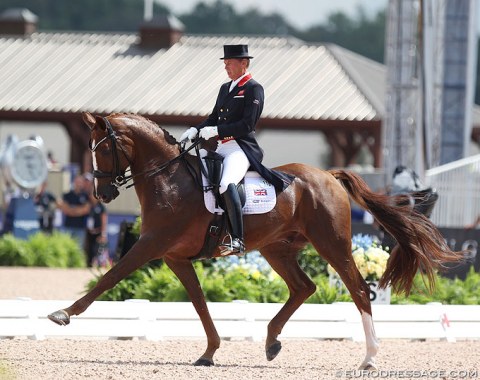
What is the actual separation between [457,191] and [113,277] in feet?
46.8

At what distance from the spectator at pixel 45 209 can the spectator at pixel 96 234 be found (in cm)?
132

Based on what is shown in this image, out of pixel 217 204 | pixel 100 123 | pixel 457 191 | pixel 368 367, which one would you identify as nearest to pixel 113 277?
pixel 217 204

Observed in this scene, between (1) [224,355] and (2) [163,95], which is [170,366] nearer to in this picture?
(1) [224,355]

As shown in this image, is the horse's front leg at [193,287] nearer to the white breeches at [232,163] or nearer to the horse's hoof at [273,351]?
the horse's hoof at [273,351]

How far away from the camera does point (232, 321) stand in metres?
11.8

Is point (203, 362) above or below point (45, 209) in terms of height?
above

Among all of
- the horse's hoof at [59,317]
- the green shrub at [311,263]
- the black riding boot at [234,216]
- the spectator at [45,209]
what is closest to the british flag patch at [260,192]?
the black riding boot at [234,216]

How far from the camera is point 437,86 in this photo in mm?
24109

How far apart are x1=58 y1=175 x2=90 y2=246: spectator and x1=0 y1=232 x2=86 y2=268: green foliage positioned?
0.54 meters

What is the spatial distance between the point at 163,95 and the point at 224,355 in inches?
893

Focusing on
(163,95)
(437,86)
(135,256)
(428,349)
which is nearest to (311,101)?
(163,95)

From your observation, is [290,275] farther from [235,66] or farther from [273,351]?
[235,66]

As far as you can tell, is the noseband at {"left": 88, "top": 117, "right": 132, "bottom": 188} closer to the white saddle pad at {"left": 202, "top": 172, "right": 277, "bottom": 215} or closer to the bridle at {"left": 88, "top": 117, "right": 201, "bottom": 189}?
the bridle at {"left": 88, "top": 117, "right": 201, "bottom": 189}

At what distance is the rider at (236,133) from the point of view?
9.60 meters
